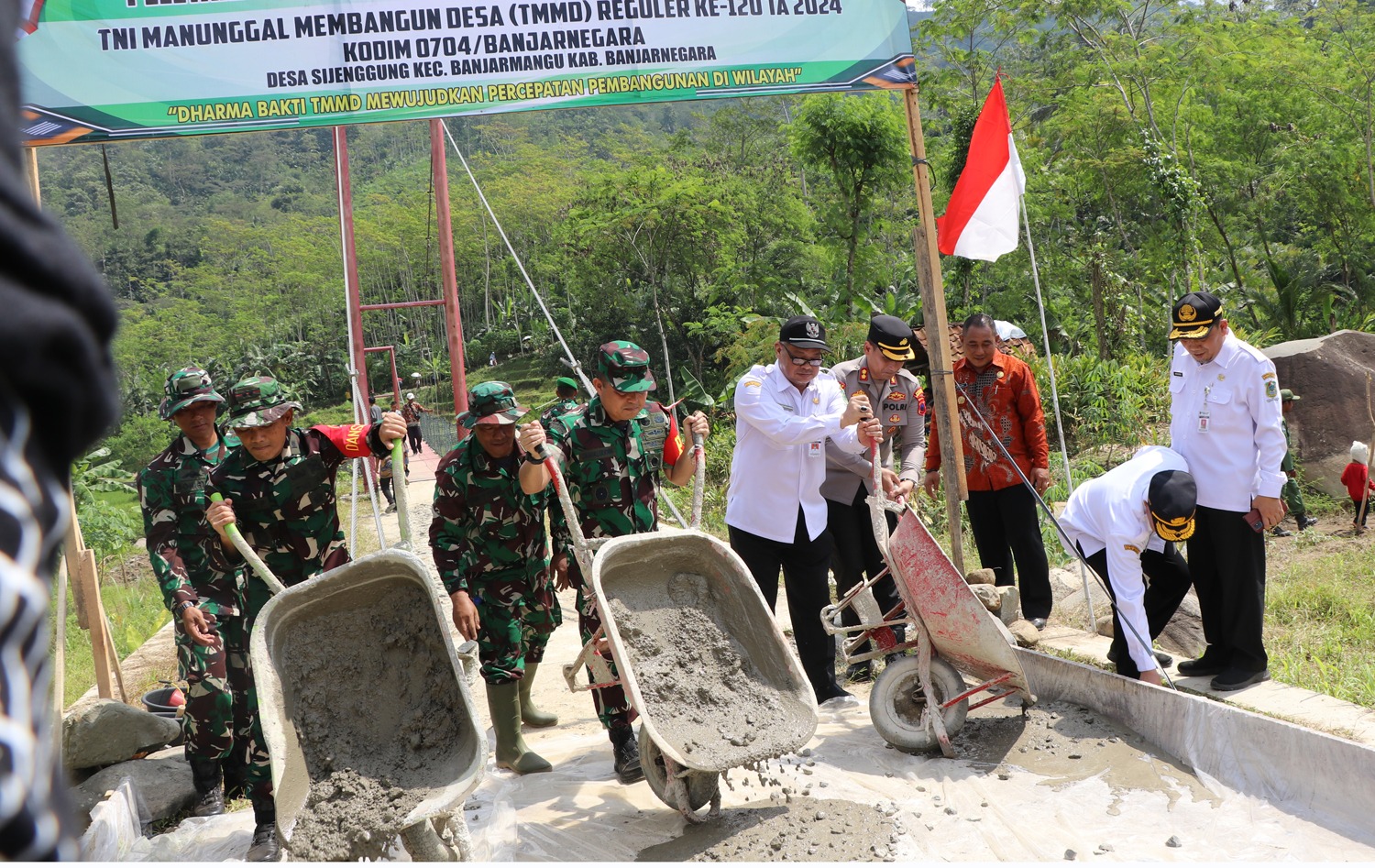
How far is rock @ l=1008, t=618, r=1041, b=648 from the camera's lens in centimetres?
536

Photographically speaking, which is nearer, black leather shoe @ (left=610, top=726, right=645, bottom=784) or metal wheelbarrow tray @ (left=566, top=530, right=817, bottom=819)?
metal wheelbarrow tray @ (left=566, top=530, right=817, bottom=819)

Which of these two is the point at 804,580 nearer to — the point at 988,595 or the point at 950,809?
the point at 988,595

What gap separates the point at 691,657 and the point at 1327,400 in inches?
343

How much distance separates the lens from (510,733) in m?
4.74

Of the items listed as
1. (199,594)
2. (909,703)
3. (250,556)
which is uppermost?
(250,556)

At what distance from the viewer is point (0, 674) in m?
0.71

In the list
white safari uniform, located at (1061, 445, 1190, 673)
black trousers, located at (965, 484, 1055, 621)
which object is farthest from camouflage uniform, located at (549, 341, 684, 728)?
black trousers, located at (965, 484, 1055, 621)

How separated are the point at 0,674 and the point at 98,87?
5115 millimetres

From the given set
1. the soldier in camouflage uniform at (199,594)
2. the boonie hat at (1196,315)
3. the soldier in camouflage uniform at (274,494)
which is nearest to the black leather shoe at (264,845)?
the soldier in camouflage uniform at (274,494)

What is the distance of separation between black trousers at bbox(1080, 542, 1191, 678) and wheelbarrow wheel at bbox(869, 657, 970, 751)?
0.74m

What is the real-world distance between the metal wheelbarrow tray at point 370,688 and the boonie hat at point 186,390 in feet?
4.21

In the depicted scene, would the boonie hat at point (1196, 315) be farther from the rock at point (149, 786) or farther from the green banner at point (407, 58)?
the rock at point (149, 786)

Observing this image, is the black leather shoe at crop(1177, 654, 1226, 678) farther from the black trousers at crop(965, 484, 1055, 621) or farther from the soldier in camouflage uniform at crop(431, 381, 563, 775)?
the soldier in camouflage uniform at crop(431, 381, 563, 775)

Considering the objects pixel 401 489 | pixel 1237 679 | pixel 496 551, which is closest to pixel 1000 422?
pixel 1237 679
